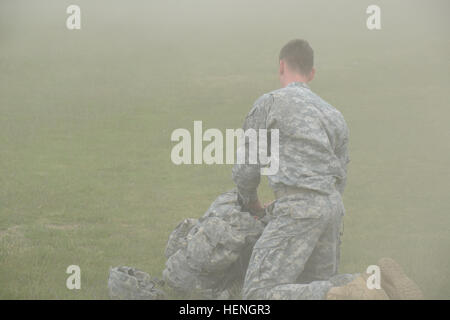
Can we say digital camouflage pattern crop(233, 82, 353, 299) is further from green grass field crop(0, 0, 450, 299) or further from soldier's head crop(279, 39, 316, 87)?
green grass field crop(0, 0, 450, 299)

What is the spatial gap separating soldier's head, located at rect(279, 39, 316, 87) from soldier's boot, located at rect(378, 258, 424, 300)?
6.49 feet

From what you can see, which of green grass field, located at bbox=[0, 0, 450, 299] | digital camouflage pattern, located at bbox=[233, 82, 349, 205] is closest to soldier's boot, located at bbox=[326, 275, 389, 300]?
digital camouflage pattern, located at bbox=[233, 82, 349, 205]

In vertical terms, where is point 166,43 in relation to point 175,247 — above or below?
above

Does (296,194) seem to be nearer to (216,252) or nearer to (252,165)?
(252,165)

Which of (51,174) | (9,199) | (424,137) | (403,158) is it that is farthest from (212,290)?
(424,137)

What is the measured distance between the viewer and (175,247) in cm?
675

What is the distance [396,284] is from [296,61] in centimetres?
232

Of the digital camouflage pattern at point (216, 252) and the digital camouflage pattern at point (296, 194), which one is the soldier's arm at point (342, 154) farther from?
the digital camouflage pattern at point (216, 252)

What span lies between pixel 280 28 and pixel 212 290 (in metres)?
34.4

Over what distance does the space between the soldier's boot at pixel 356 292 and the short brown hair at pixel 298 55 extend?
2.14 m

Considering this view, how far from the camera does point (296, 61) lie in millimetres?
6035

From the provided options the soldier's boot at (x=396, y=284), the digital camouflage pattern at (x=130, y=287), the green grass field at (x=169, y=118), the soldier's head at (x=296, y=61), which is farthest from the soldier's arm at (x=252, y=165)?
the green grass field at (x=169, y=118)
